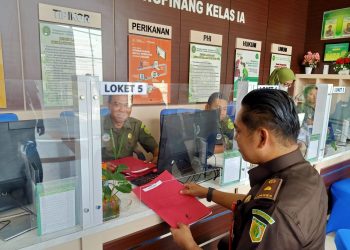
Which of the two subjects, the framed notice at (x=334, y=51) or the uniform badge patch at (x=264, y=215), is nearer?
the uniform badge patch at (x=264, y=215)

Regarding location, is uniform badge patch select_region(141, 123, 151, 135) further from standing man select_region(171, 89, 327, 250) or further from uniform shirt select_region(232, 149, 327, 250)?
uniform shirt select_region(232, 149, 327, 250)

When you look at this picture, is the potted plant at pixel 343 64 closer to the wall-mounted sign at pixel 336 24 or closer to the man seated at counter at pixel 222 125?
the wall-mounted sign at pixel 336 24

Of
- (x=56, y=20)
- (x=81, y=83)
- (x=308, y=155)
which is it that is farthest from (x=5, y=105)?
(x=308, y=155)

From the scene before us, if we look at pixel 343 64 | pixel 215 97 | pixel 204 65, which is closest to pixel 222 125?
pixel 215 97

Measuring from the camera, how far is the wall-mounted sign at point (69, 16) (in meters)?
2.29

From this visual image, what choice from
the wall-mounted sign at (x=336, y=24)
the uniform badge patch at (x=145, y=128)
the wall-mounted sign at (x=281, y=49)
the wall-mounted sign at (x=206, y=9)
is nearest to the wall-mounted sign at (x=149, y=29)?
the wall-mounted sign at (x=206, y=9)

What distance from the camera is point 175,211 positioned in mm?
1119

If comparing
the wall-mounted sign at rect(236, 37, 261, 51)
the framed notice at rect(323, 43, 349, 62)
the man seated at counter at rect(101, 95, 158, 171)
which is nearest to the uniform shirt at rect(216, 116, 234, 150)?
the man seated at counter at rect(101, 95, 158, 171)

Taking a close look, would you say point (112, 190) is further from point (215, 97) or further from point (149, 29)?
point (149, 29)

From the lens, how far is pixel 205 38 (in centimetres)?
341

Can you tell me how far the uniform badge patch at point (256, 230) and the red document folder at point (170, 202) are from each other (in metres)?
0.36

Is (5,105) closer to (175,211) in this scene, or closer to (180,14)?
(175,211)

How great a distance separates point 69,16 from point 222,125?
5.78ft

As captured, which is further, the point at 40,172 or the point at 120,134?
the point at 120,134
